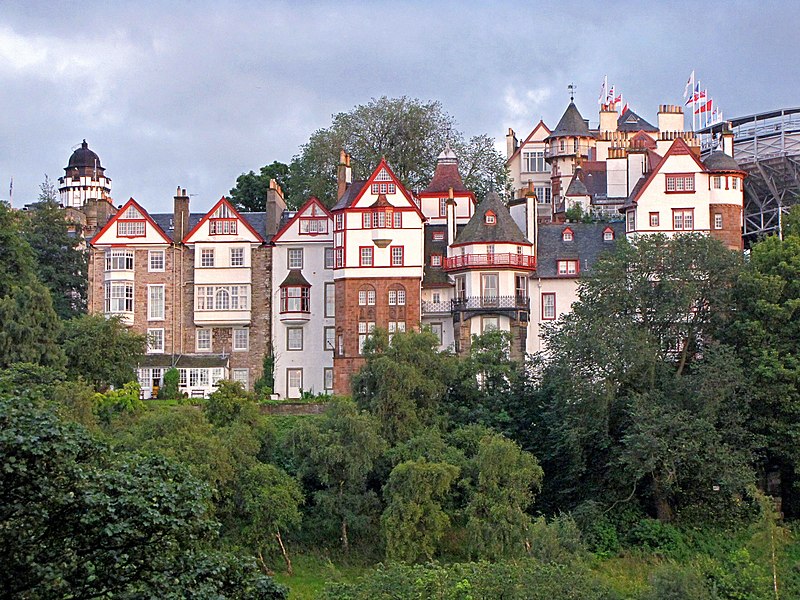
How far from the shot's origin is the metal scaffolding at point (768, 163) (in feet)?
294

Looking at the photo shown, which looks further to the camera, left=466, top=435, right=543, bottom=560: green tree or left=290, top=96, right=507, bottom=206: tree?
left=290, top=96, right=507, bottom=206: tree

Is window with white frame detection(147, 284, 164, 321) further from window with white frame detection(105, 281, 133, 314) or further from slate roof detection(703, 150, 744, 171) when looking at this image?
slate roof detection(703, 150, 744, 171)

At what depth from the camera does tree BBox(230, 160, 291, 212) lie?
311 feet

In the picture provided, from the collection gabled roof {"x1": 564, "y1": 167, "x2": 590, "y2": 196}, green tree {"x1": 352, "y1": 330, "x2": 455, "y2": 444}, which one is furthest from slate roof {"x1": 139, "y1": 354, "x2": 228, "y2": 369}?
gabled roof {"x1": 564, "y1": 167, "x2": 590, "y2": 196}

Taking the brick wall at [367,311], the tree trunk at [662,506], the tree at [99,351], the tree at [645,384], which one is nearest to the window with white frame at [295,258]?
the brick wall at [367,311]

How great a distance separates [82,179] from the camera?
5748 inches

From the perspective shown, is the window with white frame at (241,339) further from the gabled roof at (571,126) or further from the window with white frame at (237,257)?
the gabled roof at (571,126)

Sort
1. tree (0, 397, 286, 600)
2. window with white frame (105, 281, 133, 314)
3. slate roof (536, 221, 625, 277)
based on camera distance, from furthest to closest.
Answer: window with white frame (105, 281, 133, 314) < slate roof (536, 221, 625, 277) < tree (0, 397, 286, 600)

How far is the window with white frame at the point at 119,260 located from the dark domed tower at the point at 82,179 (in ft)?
236

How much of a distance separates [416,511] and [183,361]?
2475 cm

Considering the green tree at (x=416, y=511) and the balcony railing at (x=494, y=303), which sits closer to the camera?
the green tree at (x=416, y=511)

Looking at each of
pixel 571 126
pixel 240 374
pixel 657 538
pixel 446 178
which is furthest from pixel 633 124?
pixel 657 538

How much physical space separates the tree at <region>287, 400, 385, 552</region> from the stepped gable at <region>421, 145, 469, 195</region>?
81.0 feet

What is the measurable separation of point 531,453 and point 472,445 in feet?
10.3
